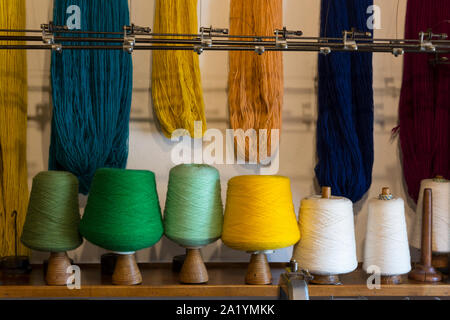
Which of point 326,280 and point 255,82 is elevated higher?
point 255,82

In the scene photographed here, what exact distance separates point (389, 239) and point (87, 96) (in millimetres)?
821

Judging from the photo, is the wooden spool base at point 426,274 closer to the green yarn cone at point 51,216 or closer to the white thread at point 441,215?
the white thread at point 441,215

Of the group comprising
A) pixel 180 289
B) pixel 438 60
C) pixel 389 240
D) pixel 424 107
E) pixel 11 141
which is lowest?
pixel 180 289

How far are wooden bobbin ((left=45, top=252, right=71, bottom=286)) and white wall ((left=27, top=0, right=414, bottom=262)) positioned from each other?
181 mm

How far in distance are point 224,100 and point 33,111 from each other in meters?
0.52

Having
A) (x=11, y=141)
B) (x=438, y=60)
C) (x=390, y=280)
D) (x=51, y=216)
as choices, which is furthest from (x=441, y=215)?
(x=11, y=141)

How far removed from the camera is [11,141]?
1232 millimetres

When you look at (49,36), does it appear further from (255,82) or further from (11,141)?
(255,82)

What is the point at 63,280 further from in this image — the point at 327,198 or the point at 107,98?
the point at 327,198

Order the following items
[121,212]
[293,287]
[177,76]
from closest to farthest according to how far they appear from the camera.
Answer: [293,287] → [121,212] → [177,76]


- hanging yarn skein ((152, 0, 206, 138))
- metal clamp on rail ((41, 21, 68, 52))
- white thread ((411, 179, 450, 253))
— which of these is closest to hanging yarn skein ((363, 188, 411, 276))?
white thread ((411, 179, 450, 253))

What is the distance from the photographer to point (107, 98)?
123 cm

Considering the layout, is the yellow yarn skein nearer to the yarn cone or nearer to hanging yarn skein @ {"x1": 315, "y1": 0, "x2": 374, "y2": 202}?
the yarn cone

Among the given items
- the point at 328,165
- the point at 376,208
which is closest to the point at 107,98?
the point at 328,165
